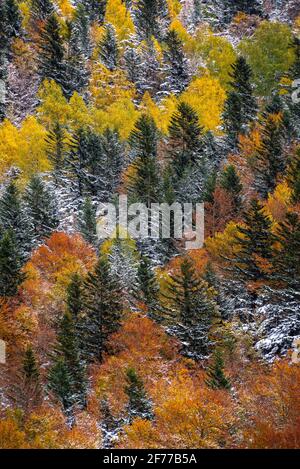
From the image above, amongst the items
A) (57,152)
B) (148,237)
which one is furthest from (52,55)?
(148,237)

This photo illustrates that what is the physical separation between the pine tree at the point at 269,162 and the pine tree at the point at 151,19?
49.4 meters

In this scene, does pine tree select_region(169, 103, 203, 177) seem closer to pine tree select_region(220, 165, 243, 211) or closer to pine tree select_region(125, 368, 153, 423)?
pine tree select_region(220, 165, 243, 211)

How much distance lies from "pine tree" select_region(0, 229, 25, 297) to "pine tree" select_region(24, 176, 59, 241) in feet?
40.2

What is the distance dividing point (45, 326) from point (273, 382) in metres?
22.1

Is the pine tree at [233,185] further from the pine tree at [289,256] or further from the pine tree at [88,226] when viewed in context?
the pine tree at [289,256]

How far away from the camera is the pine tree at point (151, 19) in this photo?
11494cm

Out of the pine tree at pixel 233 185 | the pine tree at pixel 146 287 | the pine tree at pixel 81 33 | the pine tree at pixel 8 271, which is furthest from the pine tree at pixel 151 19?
the pine tree at pixel 146 287

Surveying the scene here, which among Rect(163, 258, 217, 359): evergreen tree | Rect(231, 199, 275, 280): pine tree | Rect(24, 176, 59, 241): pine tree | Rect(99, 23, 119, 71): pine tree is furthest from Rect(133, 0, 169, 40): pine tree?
Rect(163, 258, 217, 359): evergreen tree

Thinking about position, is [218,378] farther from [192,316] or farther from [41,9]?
[41,9]

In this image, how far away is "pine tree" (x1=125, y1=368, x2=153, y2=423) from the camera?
133 ft

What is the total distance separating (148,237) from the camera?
6575 cm

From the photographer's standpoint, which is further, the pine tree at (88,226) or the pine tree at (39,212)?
the pine tree at (39,212)

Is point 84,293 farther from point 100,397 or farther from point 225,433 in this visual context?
point 225,433

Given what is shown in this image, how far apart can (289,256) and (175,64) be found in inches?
2699
